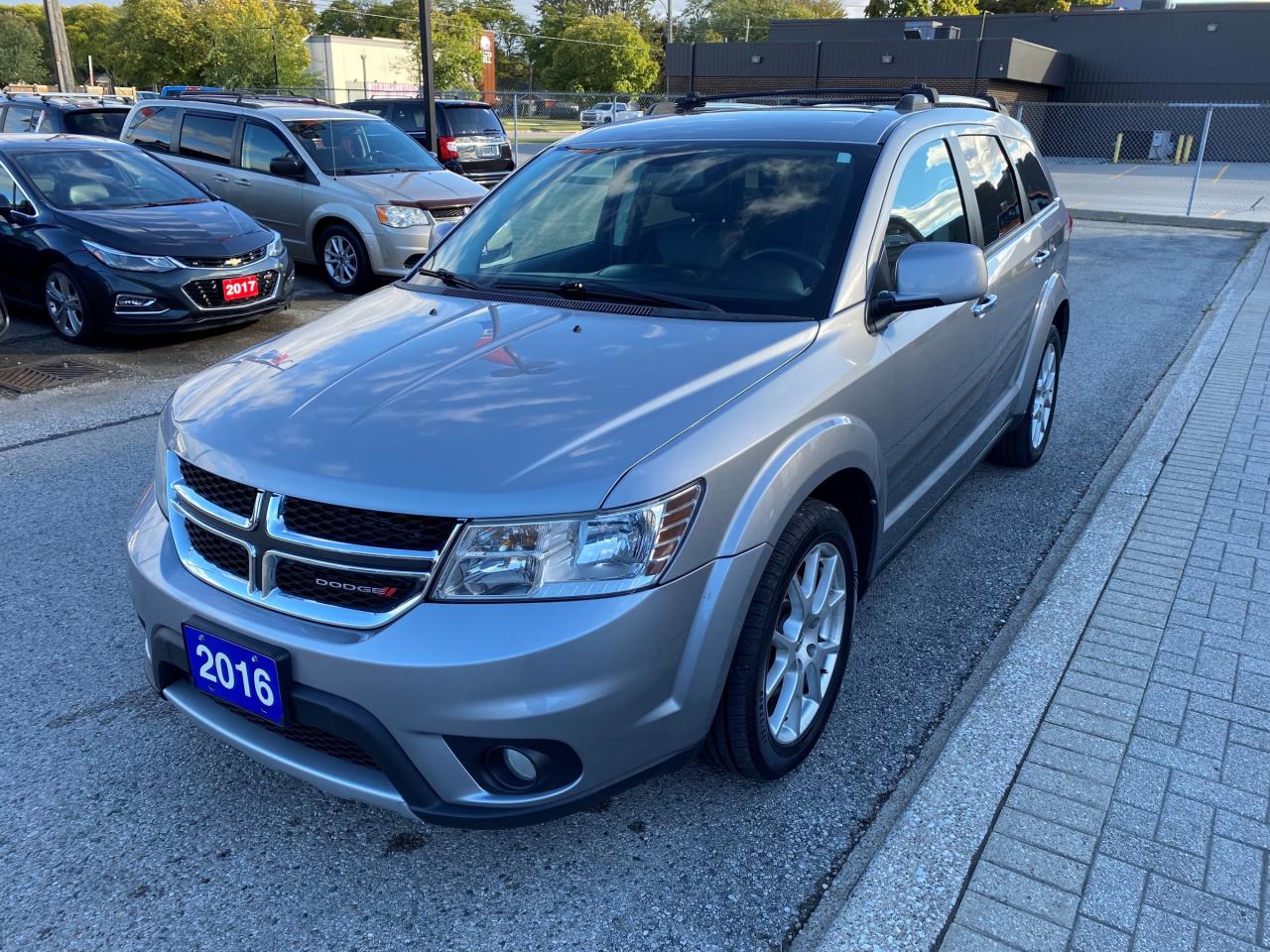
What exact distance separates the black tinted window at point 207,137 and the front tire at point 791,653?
1006cm

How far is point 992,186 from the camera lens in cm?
439

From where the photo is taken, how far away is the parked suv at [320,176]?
9.80 m

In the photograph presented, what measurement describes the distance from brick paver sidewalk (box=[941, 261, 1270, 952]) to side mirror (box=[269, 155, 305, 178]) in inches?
341

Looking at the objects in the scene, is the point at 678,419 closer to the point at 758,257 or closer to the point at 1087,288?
the point at 758,257

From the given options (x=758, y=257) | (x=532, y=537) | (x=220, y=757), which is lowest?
(x=220, y=757)

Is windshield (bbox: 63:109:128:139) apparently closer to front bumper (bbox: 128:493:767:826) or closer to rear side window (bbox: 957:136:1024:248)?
rear side window (bbox: 957:136:1024:248)

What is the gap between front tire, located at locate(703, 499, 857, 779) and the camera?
98.0 inches

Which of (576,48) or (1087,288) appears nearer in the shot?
(1087,288)

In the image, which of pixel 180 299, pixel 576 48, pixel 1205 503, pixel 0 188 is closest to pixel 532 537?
pixel 1205 503

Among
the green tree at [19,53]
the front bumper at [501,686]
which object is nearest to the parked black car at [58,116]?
the front bumper at [501,686]

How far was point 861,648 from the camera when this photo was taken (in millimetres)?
3576

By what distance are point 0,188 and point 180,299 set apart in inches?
82.7

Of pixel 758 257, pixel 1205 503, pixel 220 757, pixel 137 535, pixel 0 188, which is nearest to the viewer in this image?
pixel 137 535

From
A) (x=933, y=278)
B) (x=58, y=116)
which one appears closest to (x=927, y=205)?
(x=933, y=278)
